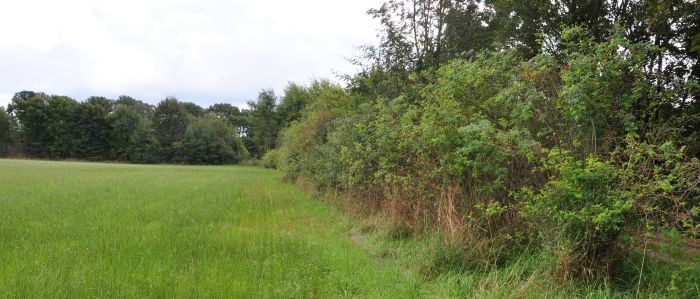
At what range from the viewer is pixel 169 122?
82.9 metres

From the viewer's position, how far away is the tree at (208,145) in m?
74.4

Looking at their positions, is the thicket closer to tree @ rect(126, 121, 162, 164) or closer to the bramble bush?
the bramble bush

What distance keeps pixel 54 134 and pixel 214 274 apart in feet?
275

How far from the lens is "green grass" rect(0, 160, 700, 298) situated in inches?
178

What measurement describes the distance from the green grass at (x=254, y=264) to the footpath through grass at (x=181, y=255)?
20 mm

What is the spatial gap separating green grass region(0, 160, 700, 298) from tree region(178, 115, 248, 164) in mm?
66514

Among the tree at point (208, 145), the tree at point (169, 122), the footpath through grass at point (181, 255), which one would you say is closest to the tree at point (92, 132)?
the tree at point (169, 122)

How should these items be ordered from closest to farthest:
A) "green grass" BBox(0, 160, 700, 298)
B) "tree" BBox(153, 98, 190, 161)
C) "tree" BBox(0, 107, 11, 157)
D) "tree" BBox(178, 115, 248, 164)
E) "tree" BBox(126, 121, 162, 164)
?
"green grass" BBox(0, 160, 700, 298) < "tree" BBox(178, 115, 248, 164) < "tree" BBox(126, 121, 162, 164) < "tree" BBox(0, 107, 11, 157) < "tree" BBox(153, 98, 190, 161)

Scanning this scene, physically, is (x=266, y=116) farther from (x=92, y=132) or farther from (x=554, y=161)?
(x=554, y=161)

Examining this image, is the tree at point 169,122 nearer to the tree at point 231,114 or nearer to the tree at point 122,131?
the tree at point 122,131

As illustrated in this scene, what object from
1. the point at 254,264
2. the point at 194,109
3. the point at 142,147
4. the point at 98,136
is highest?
the point at 194,109

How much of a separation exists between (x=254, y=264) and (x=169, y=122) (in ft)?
276

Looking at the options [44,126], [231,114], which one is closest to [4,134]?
[44,126]

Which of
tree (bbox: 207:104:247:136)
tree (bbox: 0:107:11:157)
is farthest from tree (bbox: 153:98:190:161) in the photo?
tree (bbox: 0:107:11:157)
